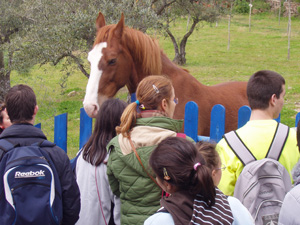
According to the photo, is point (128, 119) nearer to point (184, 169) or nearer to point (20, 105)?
point (20, 105)

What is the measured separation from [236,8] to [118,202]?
3968 centimetres

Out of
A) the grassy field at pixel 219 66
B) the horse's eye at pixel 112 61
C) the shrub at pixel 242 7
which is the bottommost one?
the grassy field at pixel 219 66

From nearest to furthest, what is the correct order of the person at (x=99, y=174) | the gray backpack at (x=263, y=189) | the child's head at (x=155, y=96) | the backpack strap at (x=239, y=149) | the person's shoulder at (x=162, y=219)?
the person's shoulder at (x=162, y=219) → the gray backpack at (x=263, y=189) → the backpack strap at (x=239, y=149) → the child's head at (x=155, y=96) → the person at (x=99, y=174)

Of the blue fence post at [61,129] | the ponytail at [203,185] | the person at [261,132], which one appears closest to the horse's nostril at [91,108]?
the blue fence post at [61,129]

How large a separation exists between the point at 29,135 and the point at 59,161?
28 centimetres

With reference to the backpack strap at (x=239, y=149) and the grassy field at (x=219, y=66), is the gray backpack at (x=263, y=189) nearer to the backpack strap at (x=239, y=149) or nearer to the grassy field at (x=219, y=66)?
the backpack strap at (x=239, y=149)

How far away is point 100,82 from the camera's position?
13.5 ft

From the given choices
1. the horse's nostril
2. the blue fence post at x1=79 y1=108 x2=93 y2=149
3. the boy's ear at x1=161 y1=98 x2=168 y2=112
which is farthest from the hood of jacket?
the blue fence post at x1=79 y1=108 x2=93 y2=149

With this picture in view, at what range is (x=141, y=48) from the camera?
170 inches

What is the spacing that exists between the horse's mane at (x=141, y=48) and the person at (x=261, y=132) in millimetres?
1830

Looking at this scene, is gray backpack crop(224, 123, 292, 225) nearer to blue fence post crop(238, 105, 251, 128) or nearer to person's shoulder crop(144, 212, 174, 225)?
person's shoulder crop(144, 212, 174, 225)

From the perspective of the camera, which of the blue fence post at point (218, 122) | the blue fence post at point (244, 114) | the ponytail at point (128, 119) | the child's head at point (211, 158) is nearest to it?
the child's head at point (211, 158)

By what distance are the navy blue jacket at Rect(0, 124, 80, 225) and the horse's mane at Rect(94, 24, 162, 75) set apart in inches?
80.4

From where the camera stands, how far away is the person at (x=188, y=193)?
1624 mm
